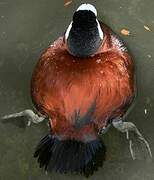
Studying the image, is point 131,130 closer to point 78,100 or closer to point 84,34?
point 78,100

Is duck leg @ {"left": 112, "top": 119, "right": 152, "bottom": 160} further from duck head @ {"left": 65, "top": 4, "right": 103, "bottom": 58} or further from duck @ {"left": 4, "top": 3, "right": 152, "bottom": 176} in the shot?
duck head @ {"left": 65, "top": 4, "right": 103, "bottom": 58}

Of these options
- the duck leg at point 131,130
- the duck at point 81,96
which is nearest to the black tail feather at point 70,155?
the duck at point 81,96

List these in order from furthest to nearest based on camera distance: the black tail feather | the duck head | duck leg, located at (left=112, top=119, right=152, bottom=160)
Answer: duck leg, located at (left=112, top=119, right=152, bottom=160) < the duck head < the black tail feather

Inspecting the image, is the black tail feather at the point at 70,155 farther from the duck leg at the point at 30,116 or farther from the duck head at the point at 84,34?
the duck head at the point at 84,34

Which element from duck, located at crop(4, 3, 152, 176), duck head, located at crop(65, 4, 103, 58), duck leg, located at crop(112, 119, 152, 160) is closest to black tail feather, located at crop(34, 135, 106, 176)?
duck, located at crop(4, 3, 152, 176)

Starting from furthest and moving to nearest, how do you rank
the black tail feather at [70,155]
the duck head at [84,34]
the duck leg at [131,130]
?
the duck leg at [131,130] → the duck head at [84,34] → the black tail feather at [70,155]

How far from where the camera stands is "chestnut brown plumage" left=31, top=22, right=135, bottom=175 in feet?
10.6

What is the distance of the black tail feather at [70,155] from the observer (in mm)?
3225

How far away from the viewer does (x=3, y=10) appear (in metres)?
4.17

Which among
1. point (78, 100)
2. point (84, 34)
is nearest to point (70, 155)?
point (78, 100)

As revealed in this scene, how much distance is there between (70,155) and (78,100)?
290mm

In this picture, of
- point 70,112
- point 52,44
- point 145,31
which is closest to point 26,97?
point 52,44

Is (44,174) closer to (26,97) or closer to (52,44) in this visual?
(26,97)

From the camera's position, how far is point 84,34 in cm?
343
